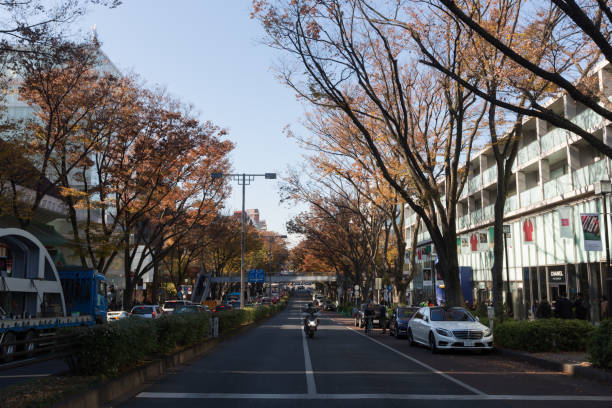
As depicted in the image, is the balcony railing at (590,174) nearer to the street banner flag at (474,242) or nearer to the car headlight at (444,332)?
the car headlight at (444,332)

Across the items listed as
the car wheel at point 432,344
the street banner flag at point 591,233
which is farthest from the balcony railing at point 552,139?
the car wheel at point 432,344

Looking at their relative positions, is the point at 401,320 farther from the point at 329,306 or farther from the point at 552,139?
the point at 329,306

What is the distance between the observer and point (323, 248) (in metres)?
61.0

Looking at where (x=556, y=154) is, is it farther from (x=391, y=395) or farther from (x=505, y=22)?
(x=391, y=395)

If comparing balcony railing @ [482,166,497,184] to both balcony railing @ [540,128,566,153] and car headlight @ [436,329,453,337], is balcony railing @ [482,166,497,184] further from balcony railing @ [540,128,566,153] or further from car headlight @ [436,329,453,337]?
car headlight @ [436,329,453,337]

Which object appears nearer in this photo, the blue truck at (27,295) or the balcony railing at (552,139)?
the blue truck at (27,295)

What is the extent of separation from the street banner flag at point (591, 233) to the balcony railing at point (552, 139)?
9520 millimetres

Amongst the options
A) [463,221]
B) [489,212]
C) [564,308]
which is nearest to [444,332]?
[564,308]

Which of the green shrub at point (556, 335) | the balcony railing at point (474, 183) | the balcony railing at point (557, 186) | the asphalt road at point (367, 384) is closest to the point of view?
the asphalt road at point (367, 384)

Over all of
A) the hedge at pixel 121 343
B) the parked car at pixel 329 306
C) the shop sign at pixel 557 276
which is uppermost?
the shop sign at pixel 557 276

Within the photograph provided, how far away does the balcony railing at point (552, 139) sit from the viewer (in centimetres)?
2898

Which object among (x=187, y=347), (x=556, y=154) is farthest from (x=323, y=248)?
(x=187, y=347)

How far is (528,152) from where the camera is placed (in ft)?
110

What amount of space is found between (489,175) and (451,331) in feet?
82.5
